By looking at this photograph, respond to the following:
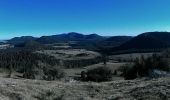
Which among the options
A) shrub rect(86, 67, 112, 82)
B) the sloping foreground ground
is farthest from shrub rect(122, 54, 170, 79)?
the sloping foreground ground

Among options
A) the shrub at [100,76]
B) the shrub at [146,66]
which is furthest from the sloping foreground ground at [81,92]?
the shrub at [146,66]

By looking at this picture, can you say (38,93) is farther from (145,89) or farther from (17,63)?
(17,63)

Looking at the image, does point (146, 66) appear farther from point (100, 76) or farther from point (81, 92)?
point (81, 92)

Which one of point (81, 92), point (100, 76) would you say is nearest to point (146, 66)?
point (100, 76)

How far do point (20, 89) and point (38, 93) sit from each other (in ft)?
4.85

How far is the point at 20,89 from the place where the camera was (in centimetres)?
2381

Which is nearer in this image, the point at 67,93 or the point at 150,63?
the point at 67,93

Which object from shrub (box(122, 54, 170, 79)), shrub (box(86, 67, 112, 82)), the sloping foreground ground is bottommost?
shrub (box(86, 67, 112, 82))

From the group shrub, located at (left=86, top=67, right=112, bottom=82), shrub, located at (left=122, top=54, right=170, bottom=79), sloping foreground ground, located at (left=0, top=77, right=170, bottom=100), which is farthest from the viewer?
shrub, located at (left=86, top=67, right=112, bottom=82)

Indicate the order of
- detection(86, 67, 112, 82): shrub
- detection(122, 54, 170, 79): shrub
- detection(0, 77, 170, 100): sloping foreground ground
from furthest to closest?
detection(86, 67, 112, 82): shrub → detection(122, 54, 170, 79): shrub → detection(0, 77, 170, 100): sloping foreground ground

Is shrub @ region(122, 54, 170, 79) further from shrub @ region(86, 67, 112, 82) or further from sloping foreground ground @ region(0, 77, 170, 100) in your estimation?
sloping foreground ground @ region(0, 77, 170, 100)

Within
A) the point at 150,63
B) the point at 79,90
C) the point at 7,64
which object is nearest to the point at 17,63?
the point at 7,64

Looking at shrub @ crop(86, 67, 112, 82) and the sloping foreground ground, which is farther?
shrub @ crop(86, 67, 112, 82)

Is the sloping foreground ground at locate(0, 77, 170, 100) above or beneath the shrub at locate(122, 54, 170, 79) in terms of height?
above
